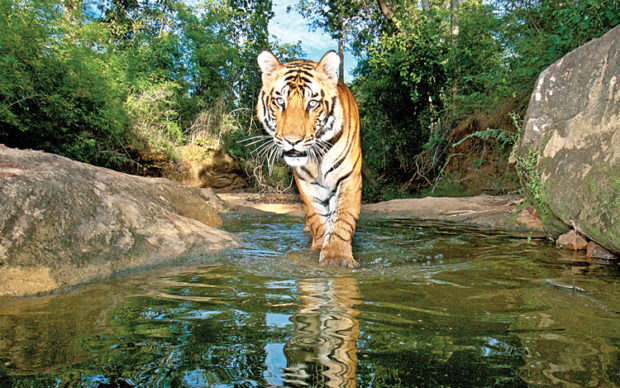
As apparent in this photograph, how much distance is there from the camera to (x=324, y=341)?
1.66 meters

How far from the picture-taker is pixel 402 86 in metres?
13.6

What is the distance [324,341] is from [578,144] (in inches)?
139

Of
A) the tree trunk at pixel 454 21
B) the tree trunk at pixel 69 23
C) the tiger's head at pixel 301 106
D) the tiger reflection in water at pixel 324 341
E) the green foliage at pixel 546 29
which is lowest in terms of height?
the tiger reflection in water at pixel 324 341

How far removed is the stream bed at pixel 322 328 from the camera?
1356 mm

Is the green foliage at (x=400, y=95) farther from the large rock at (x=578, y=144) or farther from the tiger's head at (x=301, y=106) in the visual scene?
the tiger's head at (x=301, y=106)

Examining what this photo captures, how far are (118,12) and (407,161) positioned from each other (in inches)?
666

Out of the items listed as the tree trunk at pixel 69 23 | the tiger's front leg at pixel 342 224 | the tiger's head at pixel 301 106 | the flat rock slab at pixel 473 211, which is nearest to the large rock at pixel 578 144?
the flat rock slab at pixel 473 211

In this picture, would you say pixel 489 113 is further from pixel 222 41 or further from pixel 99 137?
pixel 222 41

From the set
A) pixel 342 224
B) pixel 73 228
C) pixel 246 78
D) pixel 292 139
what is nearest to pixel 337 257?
pixel 342 224

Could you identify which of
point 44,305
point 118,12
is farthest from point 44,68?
point 118,12

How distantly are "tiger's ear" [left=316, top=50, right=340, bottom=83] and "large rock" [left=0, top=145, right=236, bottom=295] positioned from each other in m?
1.87

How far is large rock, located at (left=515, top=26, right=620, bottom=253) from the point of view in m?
Result: 3.48

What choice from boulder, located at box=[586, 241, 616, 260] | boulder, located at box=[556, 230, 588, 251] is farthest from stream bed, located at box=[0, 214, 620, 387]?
boulder, located at box=[556, 230, 588, 251]

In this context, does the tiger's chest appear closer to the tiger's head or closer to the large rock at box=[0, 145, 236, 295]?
the tiger's head
